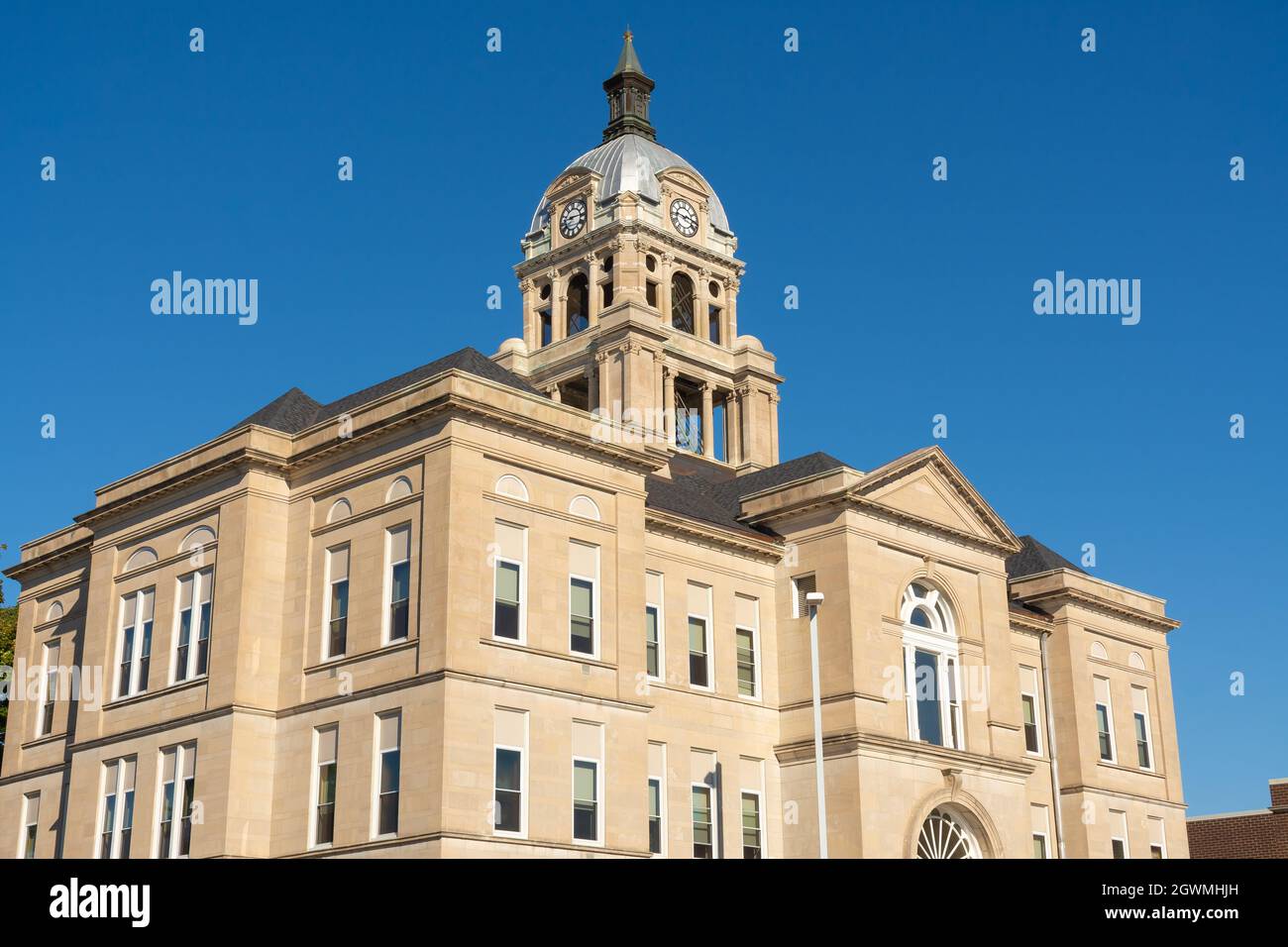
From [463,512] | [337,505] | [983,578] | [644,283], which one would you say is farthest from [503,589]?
[644,283]

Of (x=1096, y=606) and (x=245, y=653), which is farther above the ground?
(x=1096, y=606)

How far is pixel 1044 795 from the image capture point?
179 ft

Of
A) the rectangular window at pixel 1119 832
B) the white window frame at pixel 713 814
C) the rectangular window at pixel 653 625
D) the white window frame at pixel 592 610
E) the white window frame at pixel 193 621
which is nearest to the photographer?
the white window frame at pixel 592 610

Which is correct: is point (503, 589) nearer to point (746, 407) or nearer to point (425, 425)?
point (425, 425)

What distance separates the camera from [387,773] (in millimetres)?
37094

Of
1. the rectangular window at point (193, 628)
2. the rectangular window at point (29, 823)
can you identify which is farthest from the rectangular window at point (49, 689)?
the rectangular window at point (193, 628)

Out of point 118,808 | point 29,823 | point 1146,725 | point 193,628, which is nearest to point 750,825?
point 193,628

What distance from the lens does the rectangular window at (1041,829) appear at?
178 feet

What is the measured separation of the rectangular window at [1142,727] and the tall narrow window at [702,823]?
21.9 meters

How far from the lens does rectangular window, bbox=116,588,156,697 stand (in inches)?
1702

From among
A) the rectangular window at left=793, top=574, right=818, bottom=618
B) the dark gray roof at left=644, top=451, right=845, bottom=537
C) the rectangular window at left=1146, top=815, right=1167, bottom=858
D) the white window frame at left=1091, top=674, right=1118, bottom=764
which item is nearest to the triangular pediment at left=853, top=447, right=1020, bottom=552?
the dark gray roof at left=644, top=451, right=845, bottom=537

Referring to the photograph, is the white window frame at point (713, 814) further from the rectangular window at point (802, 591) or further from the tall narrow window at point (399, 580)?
the tall narrow window at point (399, 580)
